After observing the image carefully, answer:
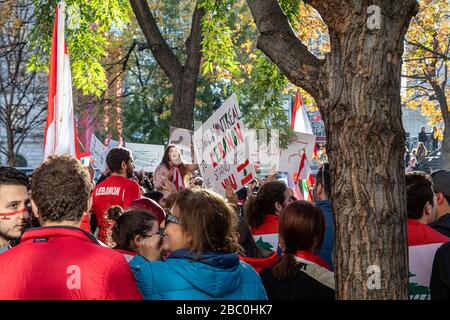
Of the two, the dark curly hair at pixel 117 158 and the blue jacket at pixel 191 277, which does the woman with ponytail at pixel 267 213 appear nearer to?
the dark curly hair at pixel 117 158

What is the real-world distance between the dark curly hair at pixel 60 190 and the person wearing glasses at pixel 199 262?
0.48 m

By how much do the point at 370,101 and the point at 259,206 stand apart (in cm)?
250

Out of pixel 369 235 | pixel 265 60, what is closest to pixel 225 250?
pixel 369 235

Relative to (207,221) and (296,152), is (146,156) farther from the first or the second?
Result: (207,221)

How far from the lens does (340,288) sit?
14.0ft

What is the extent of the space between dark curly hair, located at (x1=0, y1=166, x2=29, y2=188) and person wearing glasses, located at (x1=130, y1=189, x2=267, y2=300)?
0.86 meters

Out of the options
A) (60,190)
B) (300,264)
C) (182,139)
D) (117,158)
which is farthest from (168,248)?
(182,139)

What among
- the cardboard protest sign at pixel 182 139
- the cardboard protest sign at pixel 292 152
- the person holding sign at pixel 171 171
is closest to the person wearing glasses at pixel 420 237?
the person holding sign at pixel 171 171

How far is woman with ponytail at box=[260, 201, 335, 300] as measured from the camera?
14.6 ft

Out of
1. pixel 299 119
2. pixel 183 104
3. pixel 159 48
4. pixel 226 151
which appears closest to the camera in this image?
pixel 226 151

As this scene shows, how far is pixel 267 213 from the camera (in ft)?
21.2

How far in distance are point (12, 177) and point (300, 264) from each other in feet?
5.33

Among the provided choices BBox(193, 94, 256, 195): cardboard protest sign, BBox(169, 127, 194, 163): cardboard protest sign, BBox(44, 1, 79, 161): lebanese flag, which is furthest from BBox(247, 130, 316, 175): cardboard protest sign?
BBox(44, 1, 79, 161): lebanese flag

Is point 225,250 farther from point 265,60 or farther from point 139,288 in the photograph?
point 265,60
